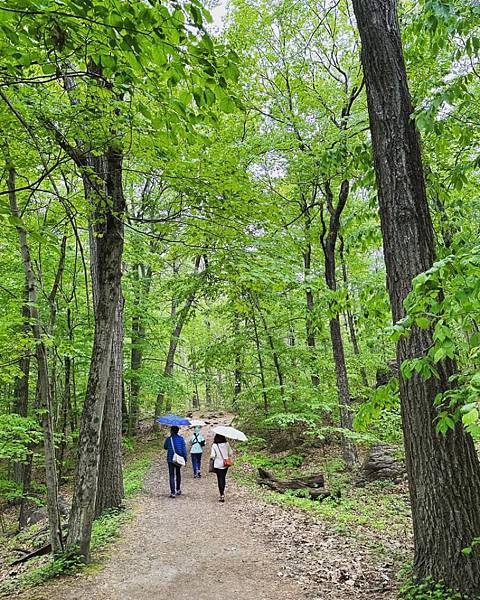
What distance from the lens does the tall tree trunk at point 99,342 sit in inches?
214

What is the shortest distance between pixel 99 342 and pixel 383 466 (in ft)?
25.3

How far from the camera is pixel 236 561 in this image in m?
5.71

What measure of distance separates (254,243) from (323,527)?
4.70 m

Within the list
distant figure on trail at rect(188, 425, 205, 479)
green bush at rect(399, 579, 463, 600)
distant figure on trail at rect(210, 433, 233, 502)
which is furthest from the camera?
distant figure on trail at rect(188, 425, 205, 479)

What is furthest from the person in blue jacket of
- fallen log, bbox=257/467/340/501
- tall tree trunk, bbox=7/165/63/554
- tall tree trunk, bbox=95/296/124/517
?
tall tree trunk, bbox=7/165/63/554

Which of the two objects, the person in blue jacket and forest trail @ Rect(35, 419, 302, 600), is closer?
forest trail @ Rect(35, 419, 302, 600)

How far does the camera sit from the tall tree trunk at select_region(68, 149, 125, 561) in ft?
17.8

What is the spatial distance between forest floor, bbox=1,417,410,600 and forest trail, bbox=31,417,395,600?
12 mm

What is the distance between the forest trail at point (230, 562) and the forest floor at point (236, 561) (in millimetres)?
12

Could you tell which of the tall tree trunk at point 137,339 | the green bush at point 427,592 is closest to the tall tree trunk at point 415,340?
the green bush at point 427,592

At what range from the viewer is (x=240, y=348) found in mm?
14133

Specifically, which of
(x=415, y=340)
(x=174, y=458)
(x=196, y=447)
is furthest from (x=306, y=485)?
(x=415, y=340)

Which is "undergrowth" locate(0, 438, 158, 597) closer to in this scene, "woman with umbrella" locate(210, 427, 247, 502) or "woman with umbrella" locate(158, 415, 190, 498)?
"woman with umbrella" locate(158, 415, 190, 498)

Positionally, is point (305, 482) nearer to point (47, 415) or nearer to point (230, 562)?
point (230, 562)
